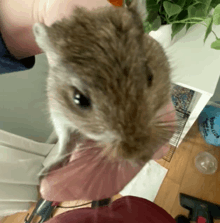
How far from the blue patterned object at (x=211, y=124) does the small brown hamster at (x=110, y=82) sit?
104cm

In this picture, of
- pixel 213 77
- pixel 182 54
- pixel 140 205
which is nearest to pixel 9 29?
pixel 182 54

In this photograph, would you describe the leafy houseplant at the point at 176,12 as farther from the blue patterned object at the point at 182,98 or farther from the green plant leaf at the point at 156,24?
the blue patterned object at the point at 182,98

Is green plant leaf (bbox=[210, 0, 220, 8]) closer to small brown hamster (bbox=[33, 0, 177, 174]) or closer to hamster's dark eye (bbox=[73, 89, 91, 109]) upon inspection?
small brown hamster (bbox=[33, 0, 177, 174])

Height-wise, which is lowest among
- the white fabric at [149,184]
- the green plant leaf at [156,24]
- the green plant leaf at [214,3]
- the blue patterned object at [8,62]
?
the white fabric at [149,184]

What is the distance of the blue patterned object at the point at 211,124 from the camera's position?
1262 millimetres

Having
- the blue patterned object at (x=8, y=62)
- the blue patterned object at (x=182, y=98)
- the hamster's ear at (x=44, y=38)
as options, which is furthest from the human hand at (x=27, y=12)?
the blue patterned object at (x=182, y=98)

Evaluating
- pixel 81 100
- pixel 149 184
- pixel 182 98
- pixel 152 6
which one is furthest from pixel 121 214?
pixel 152 6

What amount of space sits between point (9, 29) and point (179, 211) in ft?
4.79

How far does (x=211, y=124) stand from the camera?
50.6 inches

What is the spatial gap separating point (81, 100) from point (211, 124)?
120cm

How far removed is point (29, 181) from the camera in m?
1.10

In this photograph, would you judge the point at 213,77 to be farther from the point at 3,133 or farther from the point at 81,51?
the point at 3,133

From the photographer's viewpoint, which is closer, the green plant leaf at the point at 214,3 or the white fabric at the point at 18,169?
the green plant leaf at the point at 214,3

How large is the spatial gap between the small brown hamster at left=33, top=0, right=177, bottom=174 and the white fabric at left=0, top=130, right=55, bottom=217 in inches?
25.7
